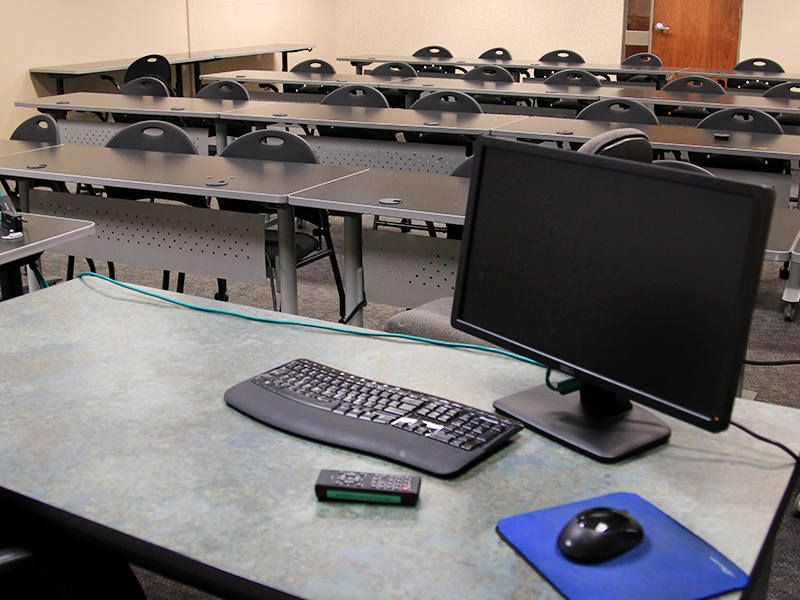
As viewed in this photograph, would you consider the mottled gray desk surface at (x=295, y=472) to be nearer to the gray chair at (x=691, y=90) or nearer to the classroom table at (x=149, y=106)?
the classroom table at (x=149, y=106)

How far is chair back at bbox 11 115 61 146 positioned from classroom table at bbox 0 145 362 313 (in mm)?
260

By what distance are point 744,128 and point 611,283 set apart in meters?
3.46

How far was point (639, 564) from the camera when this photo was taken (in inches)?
33.7

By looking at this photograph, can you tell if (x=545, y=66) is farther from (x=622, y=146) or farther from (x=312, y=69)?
(x=622, y=146)

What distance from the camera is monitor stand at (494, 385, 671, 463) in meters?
1.09

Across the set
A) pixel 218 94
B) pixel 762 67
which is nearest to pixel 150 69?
pixel 218 94

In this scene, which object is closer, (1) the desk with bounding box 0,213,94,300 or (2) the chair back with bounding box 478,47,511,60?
(1) the desk with bounding box 0,213,94,300

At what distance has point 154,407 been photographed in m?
1.22

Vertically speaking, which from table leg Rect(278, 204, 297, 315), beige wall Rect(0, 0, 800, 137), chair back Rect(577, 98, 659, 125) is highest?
beige wall Rect(0, 0, 800, 137)

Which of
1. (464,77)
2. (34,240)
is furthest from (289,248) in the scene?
A: (464,77)

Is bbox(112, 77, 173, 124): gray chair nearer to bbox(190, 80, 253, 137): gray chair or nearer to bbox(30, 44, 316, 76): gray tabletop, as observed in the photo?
bbox(190, 80, 253, 137): gray chair

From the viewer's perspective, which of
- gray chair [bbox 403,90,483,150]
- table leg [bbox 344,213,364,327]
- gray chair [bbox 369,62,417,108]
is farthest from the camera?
gray chair [bbox 369,62,417,108]

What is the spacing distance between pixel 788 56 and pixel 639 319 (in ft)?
30.7

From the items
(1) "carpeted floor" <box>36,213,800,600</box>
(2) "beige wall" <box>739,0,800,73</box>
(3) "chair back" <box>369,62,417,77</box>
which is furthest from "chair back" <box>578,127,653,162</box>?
(2) "beige wall" <box>739,0,800,73</box>
